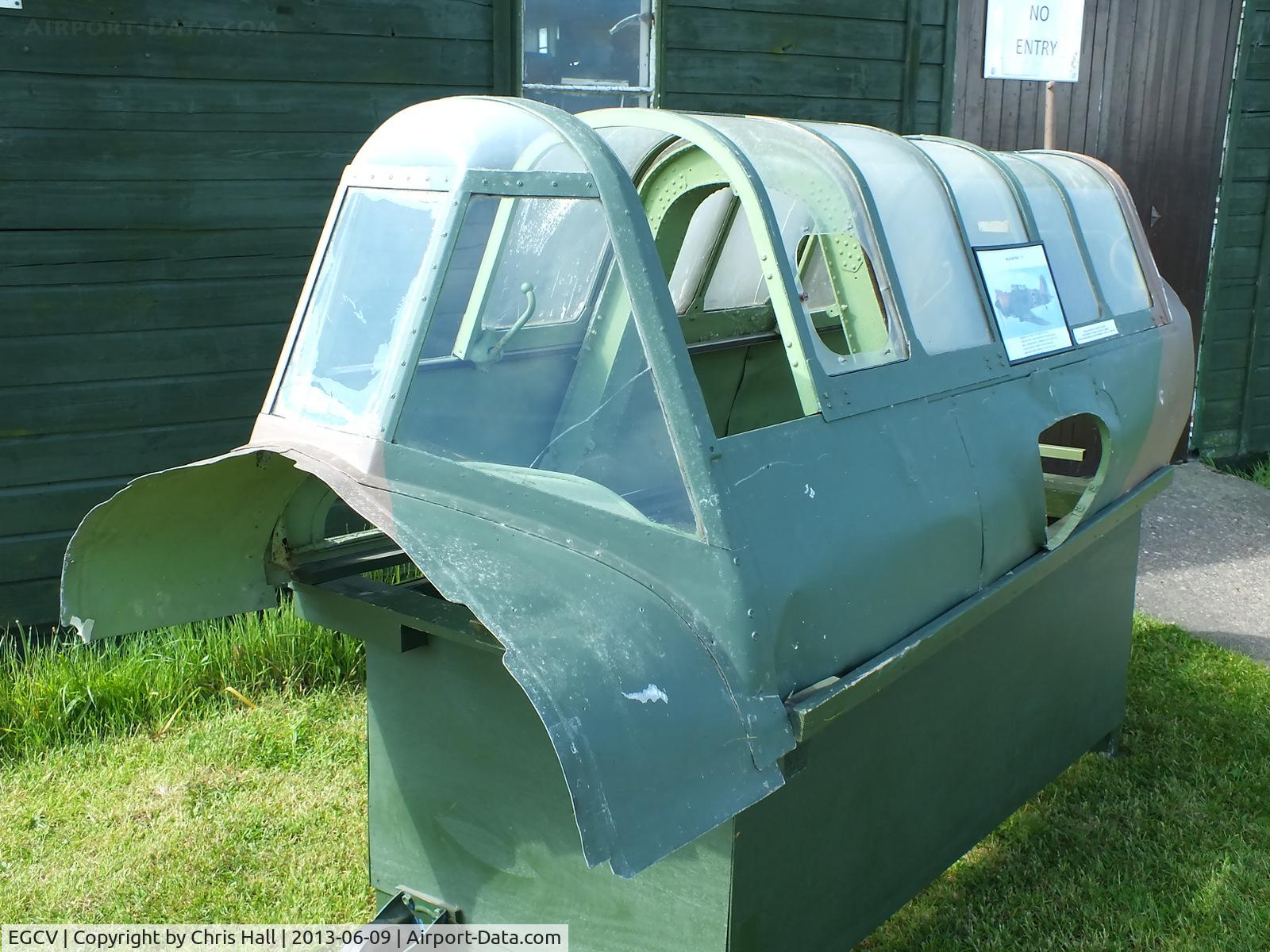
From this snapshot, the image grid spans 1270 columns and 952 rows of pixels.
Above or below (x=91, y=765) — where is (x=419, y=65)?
above

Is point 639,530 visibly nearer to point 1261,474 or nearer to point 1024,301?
point 1024,301

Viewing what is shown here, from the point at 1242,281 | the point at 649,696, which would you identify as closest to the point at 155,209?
the point at 649,696

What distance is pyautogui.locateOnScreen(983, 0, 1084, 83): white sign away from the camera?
705cm

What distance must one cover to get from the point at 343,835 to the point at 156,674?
123 cm

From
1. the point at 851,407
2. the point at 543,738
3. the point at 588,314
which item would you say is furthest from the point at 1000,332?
the point at 543,738

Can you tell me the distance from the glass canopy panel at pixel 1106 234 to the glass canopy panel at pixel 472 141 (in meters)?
2.06

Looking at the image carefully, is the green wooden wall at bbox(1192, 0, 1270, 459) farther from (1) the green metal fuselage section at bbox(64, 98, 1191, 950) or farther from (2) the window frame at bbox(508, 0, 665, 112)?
(1) the green metal fuselage section at bbox(64, 98, 1191, 950)

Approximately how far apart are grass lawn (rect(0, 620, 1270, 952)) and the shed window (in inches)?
113

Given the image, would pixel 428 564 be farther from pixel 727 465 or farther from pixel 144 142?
pixel 144 142

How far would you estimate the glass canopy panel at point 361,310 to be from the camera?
2.35m

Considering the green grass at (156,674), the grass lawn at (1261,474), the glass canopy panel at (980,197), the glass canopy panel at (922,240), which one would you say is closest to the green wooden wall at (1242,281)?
the grass lawn at (1261,474)

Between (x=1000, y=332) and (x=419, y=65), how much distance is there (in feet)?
10.1

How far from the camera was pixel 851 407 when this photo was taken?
256cm

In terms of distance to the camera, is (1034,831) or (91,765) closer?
(1034,831)
